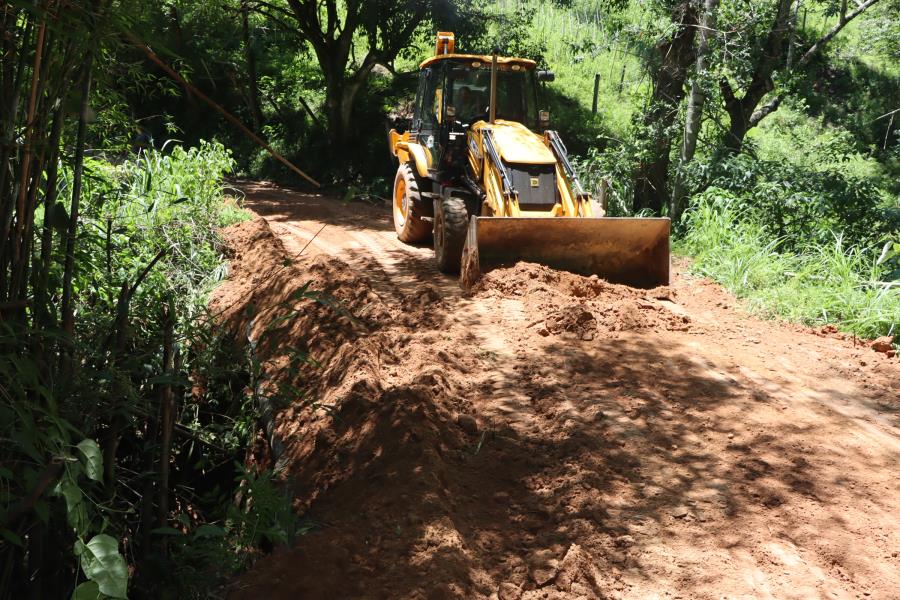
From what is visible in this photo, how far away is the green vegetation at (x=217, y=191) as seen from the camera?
2959 mm

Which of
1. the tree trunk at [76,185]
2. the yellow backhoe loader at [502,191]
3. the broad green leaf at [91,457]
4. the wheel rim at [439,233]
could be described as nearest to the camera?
the broad green leaf at [91,457]

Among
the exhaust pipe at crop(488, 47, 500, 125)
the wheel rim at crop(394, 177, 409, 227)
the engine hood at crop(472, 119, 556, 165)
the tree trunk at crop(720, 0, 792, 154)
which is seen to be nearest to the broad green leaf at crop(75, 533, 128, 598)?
the engine hood at crop(472, 119, 556, 165)

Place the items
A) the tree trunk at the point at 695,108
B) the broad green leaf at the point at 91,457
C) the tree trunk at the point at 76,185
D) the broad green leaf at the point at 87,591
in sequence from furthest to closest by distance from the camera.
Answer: the tree trunk at the point at 695,108, the tree trunk at the point at 76,185, the broad green leaf at the point at 91,457, the broad green leaf at the point at 87,591

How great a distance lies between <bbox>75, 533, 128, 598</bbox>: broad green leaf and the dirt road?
120 cm

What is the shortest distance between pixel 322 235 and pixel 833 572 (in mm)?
8672

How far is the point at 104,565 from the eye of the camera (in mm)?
2398

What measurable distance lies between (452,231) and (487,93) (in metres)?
2.27

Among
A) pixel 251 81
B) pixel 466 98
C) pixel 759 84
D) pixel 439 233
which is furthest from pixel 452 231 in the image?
pixel 251 81

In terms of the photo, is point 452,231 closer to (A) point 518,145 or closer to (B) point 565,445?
(A) point 518,145

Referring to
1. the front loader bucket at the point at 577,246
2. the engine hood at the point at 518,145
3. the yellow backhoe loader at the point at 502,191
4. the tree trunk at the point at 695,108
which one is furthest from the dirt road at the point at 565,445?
the tree trunk at the point at 695,108

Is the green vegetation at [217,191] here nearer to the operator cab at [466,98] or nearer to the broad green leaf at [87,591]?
the broad green leaf at [87,591]

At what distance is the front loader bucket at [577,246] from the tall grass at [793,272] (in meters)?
1.04

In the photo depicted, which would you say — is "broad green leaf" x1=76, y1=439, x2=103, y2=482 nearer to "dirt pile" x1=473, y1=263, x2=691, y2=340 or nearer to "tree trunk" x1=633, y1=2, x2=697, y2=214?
"dirt pile" x1=473, y1=263, x2=691, y2=340

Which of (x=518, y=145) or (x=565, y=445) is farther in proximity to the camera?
(x=518, y=145)
